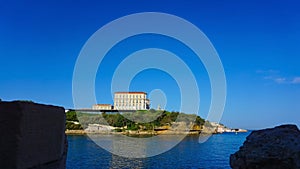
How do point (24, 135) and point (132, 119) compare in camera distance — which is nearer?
point (24, 135)

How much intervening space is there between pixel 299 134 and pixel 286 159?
1.28m

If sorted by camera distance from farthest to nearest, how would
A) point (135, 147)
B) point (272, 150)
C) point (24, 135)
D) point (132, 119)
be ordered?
point (132, 119) < point (135, 147) < point (272, 150) < point (24, 135)

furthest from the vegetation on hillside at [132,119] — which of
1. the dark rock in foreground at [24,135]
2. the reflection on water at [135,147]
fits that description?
the dark rock in foreground at [24,135]

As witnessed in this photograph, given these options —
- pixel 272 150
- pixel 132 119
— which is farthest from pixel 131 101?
pixel 272 150

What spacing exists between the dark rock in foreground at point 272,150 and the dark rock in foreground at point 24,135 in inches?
347

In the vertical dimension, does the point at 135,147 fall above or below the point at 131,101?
below

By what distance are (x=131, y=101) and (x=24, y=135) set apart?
13101 centimetres

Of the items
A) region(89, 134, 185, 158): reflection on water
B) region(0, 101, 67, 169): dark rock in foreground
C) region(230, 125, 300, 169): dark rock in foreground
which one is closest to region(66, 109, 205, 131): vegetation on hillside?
region(89, 134, 185, 158): reflection on water

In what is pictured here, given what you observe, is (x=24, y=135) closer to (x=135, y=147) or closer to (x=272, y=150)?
(x=272, y=150)

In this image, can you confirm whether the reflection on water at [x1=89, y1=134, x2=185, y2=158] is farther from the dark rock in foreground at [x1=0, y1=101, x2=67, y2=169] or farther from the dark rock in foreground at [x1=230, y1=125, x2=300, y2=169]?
the dark rock in foreground at [x1=0, y1=101, x2=67, y2=169]

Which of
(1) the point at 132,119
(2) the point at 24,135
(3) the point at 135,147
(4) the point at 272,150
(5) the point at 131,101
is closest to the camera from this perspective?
(2) the point at 24,135

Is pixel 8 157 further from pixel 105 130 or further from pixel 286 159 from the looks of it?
pixel 105 130

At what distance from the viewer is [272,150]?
35.7ft

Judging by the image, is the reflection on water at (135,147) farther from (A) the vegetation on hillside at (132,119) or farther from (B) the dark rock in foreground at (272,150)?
(B) the dark rock in foreground at (272,150)
